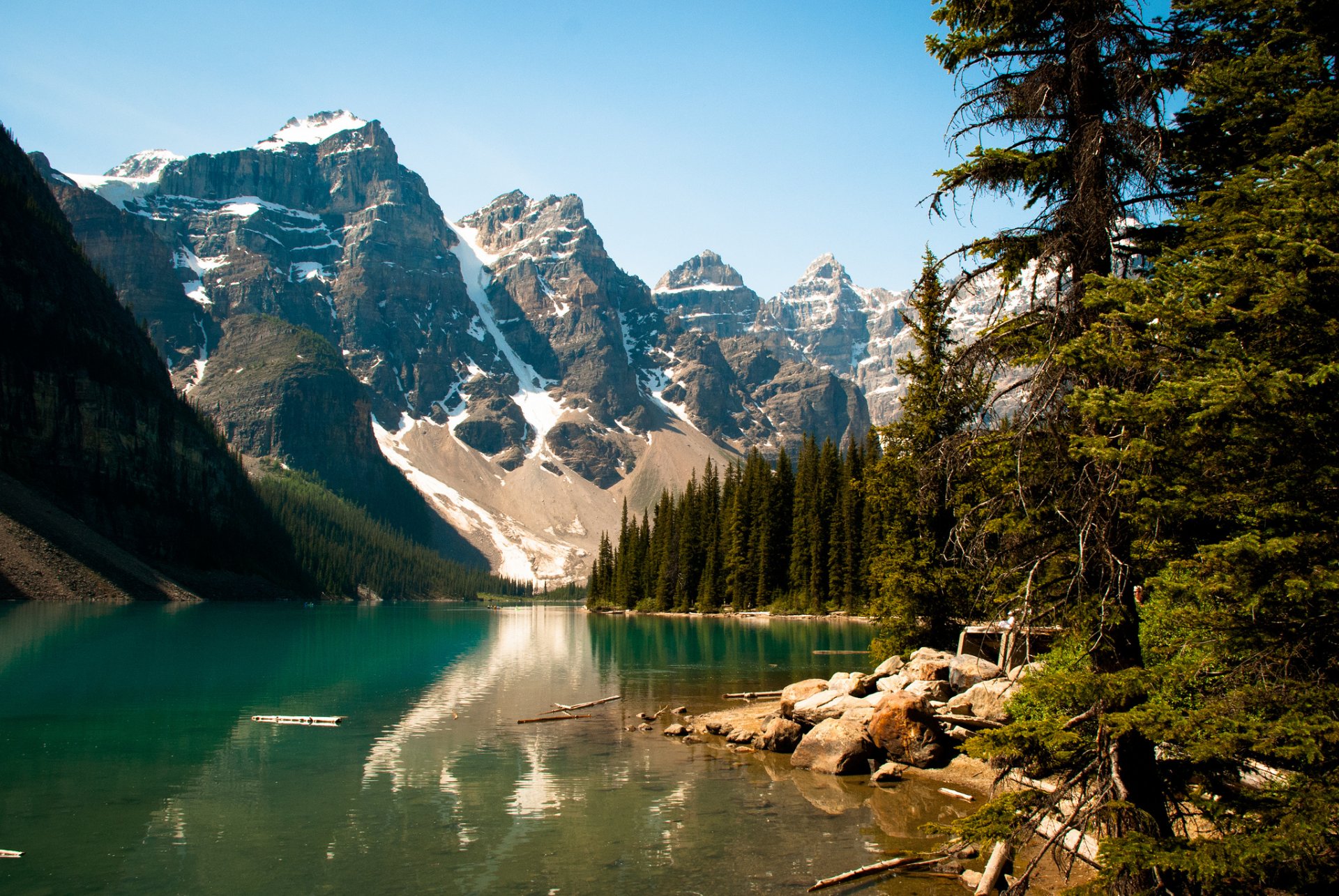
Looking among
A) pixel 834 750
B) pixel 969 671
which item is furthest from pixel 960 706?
pixel 834 750

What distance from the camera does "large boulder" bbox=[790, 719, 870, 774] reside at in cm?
1922

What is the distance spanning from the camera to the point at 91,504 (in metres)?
126

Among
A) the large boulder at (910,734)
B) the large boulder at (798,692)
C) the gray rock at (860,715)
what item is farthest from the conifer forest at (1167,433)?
the large boulder at (798,692)

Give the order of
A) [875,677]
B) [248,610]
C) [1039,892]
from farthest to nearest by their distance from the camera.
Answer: [248,610] → [875,677] → [1039,892]

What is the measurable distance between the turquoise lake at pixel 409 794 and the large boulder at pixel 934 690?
3.59 m

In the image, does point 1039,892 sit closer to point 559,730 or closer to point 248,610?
point 559,730

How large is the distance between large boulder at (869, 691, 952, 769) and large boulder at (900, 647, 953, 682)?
92.6 inches

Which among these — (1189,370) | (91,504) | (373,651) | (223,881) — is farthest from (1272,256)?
(91,504)

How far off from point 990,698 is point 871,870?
7.75 m

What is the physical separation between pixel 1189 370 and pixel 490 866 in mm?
12206

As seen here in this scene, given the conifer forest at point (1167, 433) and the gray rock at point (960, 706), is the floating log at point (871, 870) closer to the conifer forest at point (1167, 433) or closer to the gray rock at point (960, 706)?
the conifer forest at point (1167, 433)

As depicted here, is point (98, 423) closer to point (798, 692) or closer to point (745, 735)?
point (798, 692)

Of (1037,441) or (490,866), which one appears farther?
(490,866)

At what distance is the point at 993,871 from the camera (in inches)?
435
